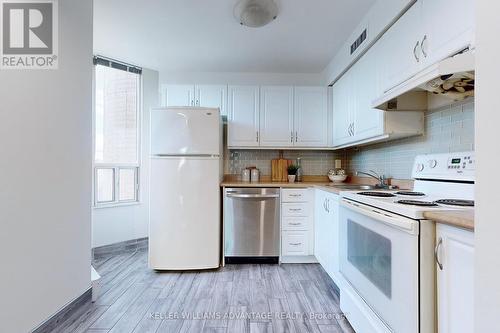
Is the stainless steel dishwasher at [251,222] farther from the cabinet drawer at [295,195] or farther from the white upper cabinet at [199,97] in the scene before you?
the white upper cabinet at [199,97]

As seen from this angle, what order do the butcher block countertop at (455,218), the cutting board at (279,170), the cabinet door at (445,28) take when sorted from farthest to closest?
the cutting board at (279,170), the cabinet door at (445,28), the butcher block countertop at (455,218)

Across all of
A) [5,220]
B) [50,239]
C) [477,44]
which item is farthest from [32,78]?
[477,44]

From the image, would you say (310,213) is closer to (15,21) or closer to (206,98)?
(206,98)

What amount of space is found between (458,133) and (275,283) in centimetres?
188

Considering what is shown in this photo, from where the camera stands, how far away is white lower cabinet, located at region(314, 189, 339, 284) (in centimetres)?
225

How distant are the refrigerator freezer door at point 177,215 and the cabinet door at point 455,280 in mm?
2107

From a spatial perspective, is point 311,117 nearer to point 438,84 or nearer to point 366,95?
point 366,95

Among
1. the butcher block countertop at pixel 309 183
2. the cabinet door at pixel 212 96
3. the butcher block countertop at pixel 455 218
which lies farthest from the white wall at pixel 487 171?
the cabinet door at pixel 212 96

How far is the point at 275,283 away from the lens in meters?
2.46

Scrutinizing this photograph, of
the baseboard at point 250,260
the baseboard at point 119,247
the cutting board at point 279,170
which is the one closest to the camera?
the baseboard at point 250,260

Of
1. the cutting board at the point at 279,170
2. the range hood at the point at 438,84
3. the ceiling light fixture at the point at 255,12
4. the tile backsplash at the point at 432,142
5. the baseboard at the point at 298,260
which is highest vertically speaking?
the ceiling light fixture at the point at 255,12

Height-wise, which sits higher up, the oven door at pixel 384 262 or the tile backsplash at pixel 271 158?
the tile backsplash at pixel 271 158

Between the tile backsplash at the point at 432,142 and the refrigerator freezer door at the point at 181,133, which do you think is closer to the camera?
the tile backsplash at the point at 432,142

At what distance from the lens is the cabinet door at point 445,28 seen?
1202 millimetres
